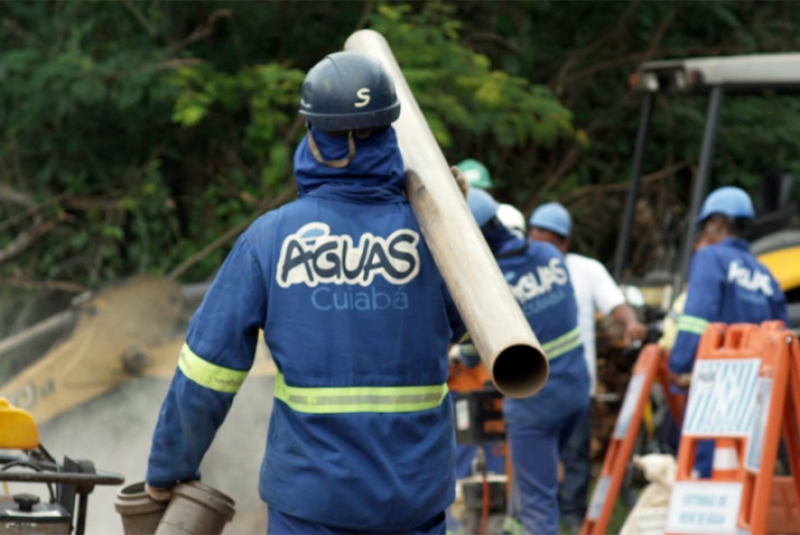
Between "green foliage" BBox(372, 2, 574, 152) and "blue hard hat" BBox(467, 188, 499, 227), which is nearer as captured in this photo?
"blue hard hat" BBox(467, 188, 499, 227)

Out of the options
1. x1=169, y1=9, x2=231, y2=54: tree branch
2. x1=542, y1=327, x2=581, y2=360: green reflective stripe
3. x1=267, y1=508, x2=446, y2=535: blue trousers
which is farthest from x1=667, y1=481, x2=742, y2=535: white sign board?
x1=169, y1=9, x2=231, y2=54: tree branch

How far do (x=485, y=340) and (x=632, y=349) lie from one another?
6.30 meters

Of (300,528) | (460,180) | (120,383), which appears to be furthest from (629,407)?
(300,528)

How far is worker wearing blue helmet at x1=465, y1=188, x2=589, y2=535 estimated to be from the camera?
26.2 feet

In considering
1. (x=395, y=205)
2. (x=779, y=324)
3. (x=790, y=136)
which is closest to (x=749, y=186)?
(x=790, y=136)

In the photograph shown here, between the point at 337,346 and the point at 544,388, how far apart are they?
3886 mm

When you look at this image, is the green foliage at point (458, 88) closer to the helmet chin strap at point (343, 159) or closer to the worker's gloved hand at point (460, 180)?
the worker's gloved hand at point (460, 180)

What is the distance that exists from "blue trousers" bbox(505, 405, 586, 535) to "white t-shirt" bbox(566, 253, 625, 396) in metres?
1.35

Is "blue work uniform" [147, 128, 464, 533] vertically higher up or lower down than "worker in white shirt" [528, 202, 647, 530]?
higher up

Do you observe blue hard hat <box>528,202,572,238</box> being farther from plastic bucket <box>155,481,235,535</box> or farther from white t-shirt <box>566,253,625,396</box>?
plastic bucket <box>155,481,235,535</box>

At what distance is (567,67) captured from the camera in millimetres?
14578

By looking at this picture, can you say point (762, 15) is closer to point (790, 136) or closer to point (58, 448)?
point (790, 136)

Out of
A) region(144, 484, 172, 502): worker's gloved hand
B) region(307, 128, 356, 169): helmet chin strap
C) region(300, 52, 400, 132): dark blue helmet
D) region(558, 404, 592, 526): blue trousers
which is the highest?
region(300, 52, 400, 132): dark blue helmet

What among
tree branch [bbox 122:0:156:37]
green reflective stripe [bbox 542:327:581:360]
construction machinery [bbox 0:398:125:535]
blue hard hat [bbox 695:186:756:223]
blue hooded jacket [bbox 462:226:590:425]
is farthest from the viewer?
tree branch [bbox 122:0:156:37]
